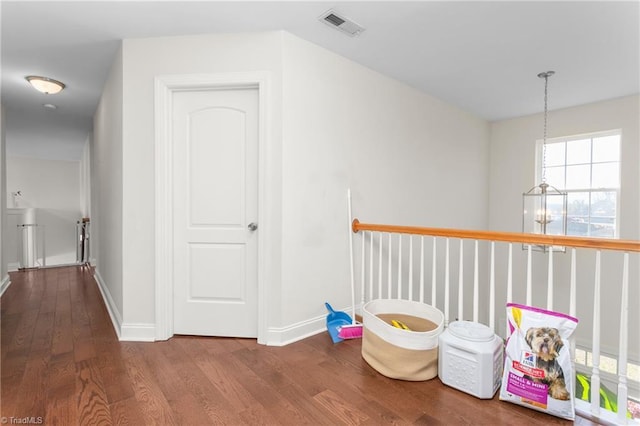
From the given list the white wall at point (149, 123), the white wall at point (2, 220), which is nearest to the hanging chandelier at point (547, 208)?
the white wall at point (149, 123)

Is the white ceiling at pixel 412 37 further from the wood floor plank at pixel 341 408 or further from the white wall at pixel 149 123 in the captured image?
the wood floor plank at pixel 341 408

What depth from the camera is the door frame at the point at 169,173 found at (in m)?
2.40

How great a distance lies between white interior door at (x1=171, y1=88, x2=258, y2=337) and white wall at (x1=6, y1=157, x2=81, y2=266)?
6654 mm

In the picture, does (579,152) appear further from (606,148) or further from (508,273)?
(508,273)

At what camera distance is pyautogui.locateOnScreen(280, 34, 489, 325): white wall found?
2473 millimetres

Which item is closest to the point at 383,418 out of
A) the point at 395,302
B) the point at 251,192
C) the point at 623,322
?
the point at 395,302

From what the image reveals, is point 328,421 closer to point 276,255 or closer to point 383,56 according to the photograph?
point 276,255

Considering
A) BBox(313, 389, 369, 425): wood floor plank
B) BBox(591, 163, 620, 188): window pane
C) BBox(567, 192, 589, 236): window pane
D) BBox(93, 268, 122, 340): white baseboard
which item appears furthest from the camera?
BBox(567, 192, 589, 236): window pane

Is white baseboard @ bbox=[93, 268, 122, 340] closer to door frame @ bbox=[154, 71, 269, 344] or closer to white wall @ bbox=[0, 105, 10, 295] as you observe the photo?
door frame @ bbox=[154, 71, 269, 344]

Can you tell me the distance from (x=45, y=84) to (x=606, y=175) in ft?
21.0

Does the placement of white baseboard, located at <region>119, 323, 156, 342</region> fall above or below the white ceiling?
below

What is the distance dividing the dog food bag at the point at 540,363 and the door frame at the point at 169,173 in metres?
1.62

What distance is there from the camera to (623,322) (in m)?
1.51

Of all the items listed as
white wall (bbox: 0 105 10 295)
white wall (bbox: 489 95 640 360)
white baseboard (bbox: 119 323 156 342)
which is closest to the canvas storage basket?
white baseboard (bbox: 119 323 156 342)
